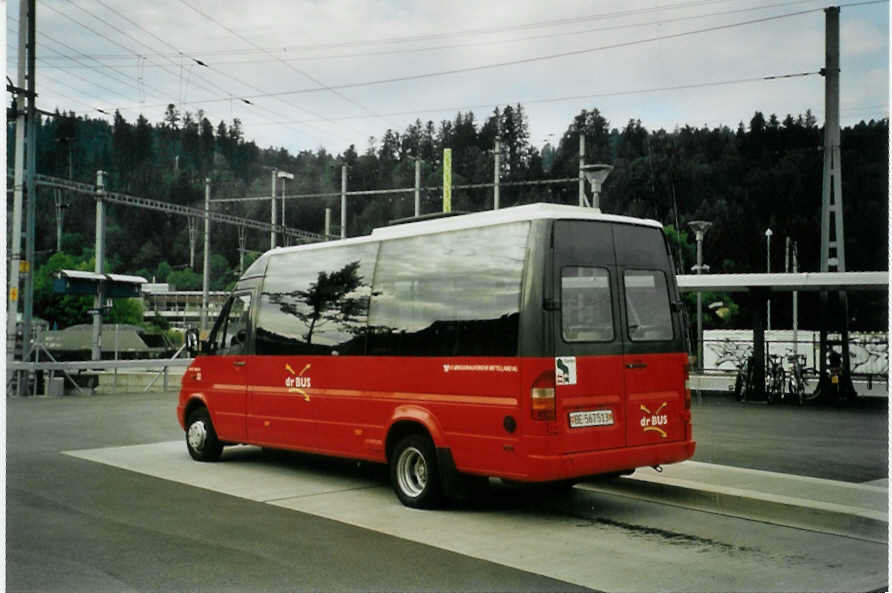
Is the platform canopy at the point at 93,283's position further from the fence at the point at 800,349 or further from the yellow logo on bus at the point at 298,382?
the yellow logo on bus at the point at 298,382

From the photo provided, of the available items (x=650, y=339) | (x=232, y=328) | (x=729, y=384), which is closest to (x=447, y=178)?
(x=729, y=384)

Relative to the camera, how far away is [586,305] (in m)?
8.13

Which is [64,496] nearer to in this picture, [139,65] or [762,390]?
[139,65]

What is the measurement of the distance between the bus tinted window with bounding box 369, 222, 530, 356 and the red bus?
0.01 meters

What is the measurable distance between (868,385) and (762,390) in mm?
5336

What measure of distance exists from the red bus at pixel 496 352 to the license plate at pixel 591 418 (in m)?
0.01

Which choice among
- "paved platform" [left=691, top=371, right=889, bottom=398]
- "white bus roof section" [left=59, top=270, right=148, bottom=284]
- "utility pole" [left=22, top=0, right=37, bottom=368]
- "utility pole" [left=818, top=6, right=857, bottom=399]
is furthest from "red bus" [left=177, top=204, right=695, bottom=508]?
"white bus roof section" [left=59, top=270, right=148, bottom=284]

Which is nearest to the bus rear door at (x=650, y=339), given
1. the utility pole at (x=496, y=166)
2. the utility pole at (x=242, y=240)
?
the utility pole at (x=496, y=166)

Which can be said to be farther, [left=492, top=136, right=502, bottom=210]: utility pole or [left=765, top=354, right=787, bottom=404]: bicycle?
[left=492, top=136, right=502, bottom=210]: utility pole

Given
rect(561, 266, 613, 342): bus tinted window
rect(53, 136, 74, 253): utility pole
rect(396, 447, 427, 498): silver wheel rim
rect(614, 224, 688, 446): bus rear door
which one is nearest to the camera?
rect(561, 266, 613, 342): bus tinted window

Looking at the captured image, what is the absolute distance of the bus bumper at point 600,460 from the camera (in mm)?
7586

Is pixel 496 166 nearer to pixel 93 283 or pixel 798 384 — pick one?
pixel 798 384

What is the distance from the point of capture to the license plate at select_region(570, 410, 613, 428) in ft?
25.6

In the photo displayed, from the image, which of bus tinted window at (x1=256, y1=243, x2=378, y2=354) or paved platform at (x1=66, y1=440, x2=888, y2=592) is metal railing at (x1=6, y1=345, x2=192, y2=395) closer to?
bus tinted window at (x1=256, y1=243, x2=378, y2=354)
